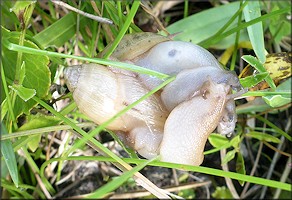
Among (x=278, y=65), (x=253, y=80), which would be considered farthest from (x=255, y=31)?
(x=253, y=80)

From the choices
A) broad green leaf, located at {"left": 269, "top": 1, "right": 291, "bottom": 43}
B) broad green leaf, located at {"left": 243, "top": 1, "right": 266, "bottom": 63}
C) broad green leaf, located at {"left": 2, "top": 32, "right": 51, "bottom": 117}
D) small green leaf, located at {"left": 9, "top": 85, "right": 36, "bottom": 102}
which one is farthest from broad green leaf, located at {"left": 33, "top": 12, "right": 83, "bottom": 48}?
broad green leaf, located at {"left": 269, "top": 1, "right": 291, "bottom": 43}

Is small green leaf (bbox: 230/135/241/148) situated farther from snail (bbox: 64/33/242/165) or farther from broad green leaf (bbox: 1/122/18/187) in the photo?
broad green leaf (bbox: 1/122/18/187)

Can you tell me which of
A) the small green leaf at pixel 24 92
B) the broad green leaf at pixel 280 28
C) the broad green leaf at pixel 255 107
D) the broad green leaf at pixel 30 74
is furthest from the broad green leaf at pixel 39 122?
the broad green leaf at pixel 280 28

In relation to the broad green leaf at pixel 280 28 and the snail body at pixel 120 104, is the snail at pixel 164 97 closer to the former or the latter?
the snail body at pixel 120 104

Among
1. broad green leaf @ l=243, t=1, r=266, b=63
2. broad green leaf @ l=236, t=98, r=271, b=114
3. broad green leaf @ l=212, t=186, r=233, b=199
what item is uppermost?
broad green leaf @ l=243, t=1, r=266, b=63

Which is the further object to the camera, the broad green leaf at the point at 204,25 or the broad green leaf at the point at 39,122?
the broad green leaf at the point at 204,25
